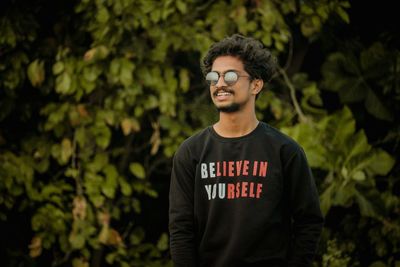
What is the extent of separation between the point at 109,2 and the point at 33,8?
678mm

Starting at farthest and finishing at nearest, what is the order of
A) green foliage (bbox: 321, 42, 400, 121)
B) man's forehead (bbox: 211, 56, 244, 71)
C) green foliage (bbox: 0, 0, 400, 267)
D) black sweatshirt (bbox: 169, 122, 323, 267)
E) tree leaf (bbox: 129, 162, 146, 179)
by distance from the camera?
green foliage (bbox: 321, 42, 400, 121), tree leaf (bbox: 129, 162, 146, 179), green foliage (bbox: 0, 0, 400, 267), man's forehead (bbox: 211, 56, 244, 71), black sweatshirt (bbox: 169, 122, 323, 267)

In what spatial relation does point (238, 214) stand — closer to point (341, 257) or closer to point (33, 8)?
point (341, 257)

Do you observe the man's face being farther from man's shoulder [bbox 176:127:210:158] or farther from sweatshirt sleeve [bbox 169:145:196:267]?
sweatshirt sleeve [bbox 169:145:196:267]

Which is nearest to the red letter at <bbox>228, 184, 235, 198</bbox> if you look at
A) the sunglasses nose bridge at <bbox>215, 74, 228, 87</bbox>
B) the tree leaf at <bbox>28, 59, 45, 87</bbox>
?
the sunglasses nose bridge at <bbox>215, 74, 228, 87</bbox>

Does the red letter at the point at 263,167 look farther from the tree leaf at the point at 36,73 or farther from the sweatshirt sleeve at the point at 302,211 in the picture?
the tree leaf at the point at 36,73

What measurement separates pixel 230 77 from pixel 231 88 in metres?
0.04

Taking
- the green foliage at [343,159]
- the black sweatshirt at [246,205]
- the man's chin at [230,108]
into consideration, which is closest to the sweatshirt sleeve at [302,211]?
the black sweatshirt at [246,205]

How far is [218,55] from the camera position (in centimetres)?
241

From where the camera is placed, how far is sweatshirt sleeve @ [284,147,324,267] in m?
2.29

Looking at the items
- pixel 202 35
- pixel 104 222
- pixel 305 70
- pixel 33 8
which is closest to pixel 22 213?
pixel 104 222

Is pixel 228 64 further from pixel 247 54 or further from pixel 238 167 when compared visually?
pixel 238 167

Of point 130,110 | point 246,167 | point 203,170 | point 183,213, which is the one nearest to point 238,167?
point 246,167

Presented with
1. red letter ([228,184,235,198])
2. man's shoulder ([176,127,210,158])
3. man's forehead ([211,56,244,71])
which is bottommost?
red letter ([228,184,235,198])

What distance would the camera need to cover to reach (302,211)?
7.56ft
